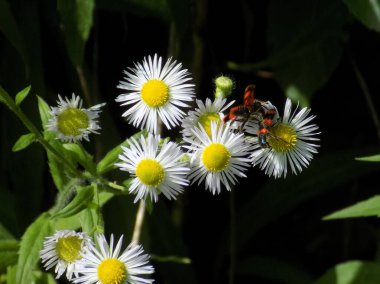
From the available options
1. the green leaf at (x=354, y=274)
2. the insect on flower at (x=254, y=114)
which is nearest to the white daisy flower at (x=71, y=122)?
the insect on flower at (x=254, y=114)

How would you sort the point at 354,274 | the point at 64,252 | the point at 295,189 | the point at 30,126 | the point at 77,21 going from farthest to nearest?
the point at 295,189 < the point at 354,274 < the point at 77,21 < the point at 64,252 < the point at 30,126

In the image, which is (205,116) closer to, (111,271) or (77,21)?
(111,271)

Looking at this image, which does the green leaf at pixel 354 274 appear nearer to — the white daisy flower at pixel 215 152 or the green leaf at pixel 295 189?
the green leaf at pixel 295 189

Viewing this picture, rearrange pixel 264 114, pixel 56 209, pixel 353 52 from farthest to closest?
pixel 353 52, pixel 56 209, pixel 264 114

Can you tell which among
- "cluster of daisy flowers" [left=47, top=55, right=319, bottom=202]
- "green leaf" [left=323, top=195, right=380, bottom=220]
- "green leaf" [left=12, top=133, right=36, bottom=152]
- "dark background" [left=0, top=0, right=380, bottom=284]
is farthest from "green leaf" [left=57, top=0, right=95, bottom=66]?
"green leaf" [left=323, top=195, right=380, bottom=220]

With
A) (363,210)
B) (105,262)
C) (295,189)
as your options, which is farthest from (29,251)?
(295,189)

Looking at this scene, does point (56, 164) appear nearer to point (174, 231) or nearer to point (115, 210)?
point (115, 210)

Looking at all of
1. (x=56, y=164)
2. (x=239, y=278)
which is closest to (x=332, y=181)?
(x=239, y=278)
